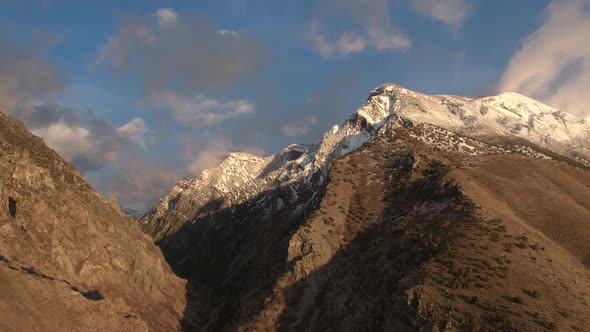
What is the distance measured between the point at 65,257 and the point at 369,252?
176ft

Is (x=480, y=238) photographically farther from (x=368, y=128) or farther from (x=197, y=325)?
(x=368, y=128)

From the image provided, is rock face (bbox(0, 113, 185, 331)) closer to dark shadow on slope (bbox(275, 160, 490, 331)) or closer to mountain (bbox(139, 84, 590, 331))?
mountain (bbox(139, 84, 590, 331))

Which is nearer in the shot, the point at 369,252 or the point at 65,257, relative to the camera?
the point at 369,252

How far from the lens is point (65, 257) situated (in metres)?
80.6

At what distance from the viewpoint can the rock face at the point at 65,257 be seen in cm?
5339

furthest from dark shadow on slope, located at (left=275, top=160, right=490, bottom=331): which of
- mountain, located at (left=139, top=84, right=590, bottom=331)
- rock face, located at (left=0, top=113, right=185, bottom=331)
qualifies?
rock face, located at (left=0, top=113, right=185, bottom=331)

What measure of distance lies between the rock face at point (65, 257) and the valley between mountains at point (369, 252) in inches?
10.9

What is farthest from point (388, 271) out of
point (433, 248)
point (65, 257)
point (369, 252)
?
point (65, 257)

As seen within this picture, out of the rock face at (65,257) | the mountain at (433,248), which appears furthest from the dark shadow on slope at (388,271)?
the rock face at (65,257)

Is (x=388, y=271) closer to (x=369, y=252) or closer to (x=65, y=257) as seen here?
(x=369, y=252)

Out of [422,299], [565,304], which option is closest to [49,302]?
[422,299]

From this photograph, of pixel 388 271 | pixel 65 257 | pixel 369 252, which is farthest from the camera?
pixel 65 257

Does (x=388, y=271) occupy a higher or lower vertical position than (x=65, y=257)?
lower

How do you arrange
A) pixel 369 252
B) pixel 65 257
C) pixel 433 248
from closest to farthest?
pixel 433 248, pixel 369 252, pixel 65 257
